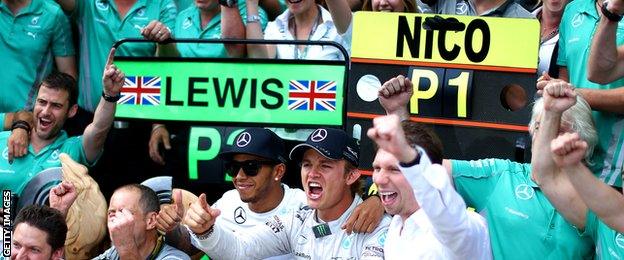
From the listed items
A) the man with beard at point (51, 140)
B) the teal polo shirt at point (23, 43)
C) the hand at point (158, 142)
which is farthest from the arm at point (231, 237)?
the teal polo shirt at point (23, 43)

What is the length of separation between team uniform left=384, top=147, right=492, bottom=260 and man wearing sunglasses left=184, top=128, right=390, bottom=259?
38.7 inches

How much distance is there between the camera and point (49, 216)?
763 cm

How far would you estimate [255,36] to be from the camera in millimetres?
8953

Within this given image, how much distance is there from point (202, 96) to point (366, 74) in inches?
52.8

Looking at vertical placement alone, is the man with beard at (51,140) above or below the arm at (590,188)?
below

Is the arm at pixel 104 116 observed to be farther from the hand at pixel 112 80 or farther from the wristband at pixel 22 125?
the wristband at pixel 22 125

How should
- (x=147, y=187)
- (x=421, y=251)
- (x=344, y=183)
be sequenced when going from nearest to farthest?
(x=421, y=251) → (x=344, y=183) → (x=147, y=187)

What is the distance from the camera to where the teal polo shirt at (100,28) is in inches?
384

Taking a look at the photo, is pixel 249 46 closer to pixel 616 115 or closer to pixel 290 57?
pixel 290 57

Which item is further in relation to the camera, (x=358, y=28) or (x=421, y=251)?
(x=358, y=28)

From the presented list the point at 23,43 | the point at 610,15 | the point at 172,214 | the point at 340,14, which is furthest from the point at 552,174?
the point at 23,43

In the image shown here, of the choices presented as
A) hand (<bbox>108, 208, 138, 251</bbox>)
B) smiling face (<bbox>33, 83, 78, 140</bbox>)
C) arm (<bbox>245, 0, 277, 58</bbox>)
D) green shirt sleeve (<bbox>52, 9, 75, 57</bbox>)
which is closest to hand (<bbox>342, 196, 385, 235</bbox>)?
hand (<bbox>108, 208, 138, 251</bbox>)

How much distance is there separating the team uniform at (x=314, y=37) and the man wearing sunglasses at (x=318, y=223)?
1.38 m

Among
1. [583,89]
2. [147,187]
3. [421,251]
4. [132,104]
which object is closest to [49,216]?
[147,187]
